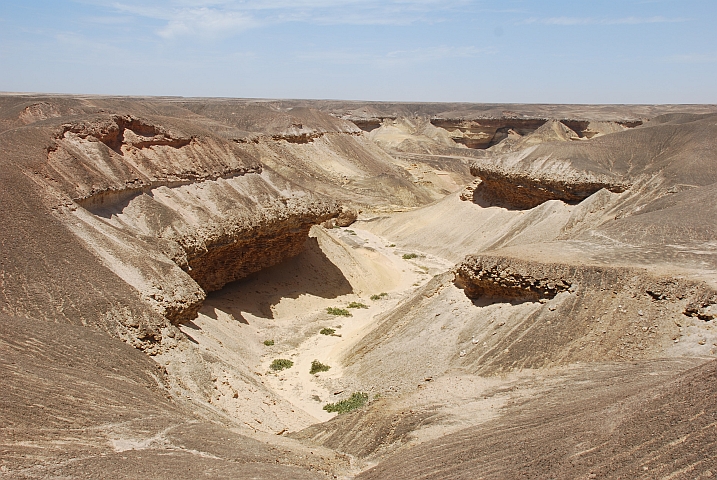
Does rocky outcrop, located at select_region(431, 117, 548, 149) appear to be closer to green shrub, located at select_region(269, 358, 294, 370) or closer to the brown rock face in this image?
the brown rock face

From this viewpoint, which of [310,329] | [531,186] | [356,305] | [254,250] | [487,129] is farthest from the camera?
[487,129]

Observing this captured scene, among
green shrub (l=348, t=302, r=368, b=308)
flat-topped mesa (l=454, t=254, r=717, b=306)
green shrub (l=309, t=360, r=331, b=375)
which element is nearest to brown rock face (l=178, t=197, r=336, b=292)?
green shrub (l=348, t=302, r=368, b=308)

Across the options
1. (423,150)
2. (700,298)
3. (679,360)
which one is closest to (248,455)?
(679,360)

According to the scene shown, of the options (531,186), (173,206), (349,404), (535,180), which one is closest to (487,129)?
(531,186)

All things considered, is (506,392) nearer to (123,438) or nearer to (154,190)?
(123,438)

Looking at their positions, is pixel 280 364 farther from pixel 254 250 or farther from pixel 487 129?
pixel 487 129
